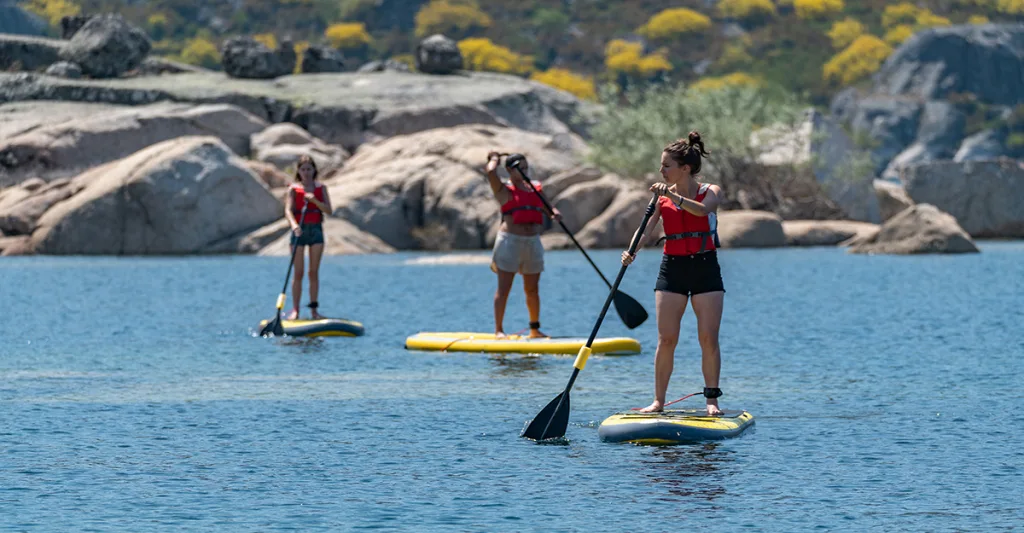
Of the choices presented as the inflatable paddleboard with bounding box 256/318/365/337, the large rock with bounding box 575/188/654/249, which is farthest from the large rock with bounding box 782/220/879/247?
the inflatable paddleboard with bounding box 256/318/365/337

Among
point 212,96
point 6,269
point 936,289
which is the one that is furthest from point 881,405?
point 212,96

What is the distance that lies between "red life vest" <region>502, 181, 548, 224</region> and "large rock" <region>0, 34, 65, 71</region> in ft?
168

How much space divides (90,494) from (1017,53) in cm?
12357

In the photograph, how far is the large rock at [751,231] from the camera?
45344 mm

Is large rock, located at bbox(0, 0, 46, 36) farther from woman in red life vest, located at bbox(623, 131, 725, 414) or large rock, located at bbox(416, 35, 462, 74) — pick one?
woman in red life vest, located at bbox(623, 131, 725, 414)

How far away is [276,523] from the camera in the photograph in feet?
27.9

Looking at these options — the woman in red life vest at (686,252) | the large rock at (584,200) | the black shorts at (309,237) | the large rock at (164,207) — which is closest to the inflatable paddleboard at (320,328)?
the black shorts at (309,237)

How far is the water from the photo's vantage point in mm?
8805

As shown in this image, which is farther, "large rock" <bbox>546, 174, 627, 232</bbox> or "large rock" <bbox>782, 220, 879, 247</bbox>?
"large rock" <bbox>782, 220, 879, 247</bbox>

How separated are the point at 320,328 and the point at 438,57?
155ft

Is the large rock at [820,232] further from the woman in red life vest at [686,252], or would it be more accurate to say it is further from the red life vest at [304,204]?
the woman in red life vest at [686,252]

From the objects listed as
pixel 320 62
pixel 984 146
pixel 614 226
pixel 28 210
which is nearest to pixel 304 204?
pixel 614 226

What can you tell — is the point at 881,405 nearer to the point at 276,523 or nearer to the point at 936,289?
the point at 276,523

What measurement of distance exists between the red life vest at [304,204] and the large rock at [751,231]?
26.5m
